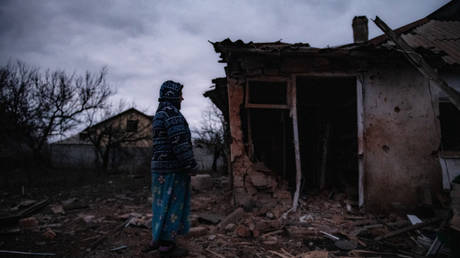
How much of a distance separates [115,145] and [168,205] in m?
16.7

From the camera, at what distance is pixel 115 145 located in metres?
18.1

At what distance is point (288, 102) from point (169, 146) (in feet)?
10.1

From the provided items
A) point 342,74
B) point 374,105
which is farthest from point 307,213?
point 342,74

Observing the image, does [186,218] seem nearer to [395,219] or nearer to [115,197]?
[395,219]

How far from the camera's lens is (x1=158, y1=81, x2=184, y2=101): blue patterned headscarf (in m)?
3.17

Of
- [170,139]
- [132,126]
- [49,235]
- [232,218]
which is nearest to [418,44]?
[232,218]

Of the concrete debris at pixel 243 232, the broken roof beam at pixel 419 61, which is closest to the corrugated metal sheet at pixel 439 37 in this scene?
the broken roof beam at pixel 419 61

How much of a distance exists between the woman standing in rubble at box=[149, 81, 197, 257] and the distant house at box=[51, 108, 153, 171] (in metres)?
15.7

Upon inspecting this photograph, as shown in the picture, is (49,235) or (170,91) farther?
(49,235)

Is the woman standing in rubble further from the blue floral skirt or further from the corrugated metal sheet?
the corrugated metal sheet

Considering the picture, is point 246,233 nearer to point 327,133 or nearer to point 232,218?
point 232,218

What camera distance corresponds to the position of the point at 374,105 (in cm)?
521

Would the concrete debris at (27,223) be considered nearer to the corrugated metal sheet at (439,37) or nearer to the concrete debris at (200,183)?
the concrete debris at (200,183)

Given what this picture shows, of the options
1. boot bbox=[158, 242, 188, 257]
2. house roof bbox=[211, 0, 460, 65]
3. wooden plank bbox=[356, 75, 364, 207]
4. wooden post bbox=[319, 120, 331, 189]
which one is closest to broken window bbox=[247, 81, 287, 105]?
house roof bbox=[211, 0, 460, 65]
